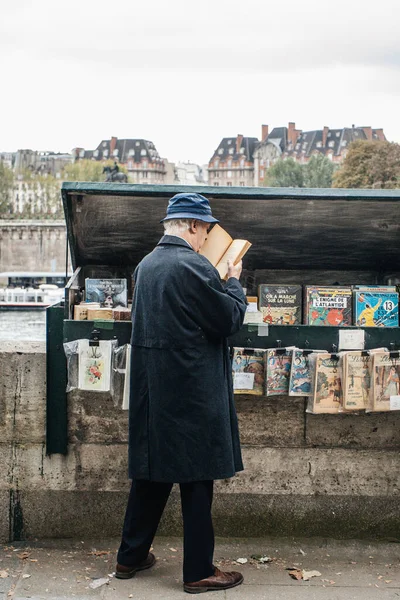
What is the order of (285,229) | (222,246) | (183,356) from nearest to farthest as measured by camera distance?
(183,356) < (222,246) < (285,229)

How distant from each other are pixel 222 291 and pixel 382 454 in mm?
1513

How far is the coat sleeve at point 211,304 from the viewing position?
3781mm

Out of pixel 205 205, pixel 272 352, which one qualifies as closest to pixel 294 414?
pixel 272 352

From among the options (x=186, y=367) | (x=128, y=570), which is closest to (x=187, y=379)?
(x=186, y=367)

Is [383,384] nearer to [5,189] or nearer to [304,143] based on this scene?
[5,189]

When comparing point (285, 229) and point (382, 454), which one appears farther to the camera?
point (285, 229)

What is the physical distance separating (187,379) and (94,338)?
34.4 inches

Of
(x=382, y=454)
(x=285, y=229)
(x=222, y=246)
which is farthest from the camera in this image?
(x=285, y=229)

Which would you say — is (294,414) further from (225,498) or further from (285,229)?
(285,229)

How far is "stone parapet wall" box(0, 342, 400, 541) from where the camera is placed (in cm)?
471

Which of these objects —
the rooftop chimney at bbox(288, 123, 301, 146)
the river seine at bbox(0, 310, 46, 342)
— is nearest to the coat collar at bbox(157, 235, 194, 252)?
the river seine at bbox(0, 310, 46, 342)

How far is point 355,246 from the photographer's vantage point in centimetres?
540

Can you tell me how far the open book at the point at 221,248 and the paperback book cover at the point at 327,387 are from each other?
71 cm

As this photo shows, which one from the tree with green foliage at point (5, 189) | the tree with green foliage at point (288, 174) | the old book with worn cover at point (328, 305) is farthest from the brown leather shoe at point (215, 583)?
the tree with green foliage at point (5, 189)
